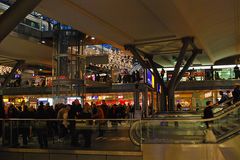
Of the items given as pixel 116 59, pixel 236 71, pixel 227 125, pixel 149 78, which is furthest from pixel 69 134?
pixel 236 71

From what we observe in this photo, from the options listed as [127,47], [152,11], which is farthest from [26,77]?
[152,11]

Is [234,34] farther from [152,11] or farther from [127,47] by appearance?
[152,11]

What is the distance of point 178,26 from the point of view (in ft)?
64.4

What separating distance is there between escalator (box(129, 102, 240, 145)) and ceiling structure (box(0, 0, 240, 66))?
17.8 ft

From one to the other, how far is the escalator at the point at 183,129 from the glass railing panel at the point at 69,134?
39 cm

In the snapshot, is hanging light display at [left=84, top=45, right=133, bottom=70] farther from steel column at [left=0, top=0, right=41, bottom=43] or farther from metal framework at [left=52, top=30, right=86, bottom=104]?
steel column at [left=0, top=0, right=41, bottom=43]

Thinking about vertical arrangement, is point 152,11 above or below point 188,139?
above

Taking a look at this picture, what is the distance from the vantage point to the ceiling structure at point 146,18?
15.4 meters

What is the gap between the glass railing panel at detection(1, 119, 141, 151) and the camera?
12211 millimetres

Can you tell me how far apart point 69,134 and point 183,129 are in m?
4.16

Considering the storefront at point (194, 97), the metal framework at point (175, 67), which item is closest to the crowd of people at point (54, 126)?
the metal framework at point (175, 67)

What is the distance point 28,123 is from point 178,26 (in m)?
10.4

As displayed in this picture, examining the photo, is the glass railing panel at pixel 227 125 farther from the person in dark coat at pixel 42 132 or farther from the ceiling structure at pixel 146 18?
the person in dark coat at pixel 42 132

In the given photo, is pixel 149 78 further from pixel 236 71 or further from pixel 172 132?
pixel 172 132
